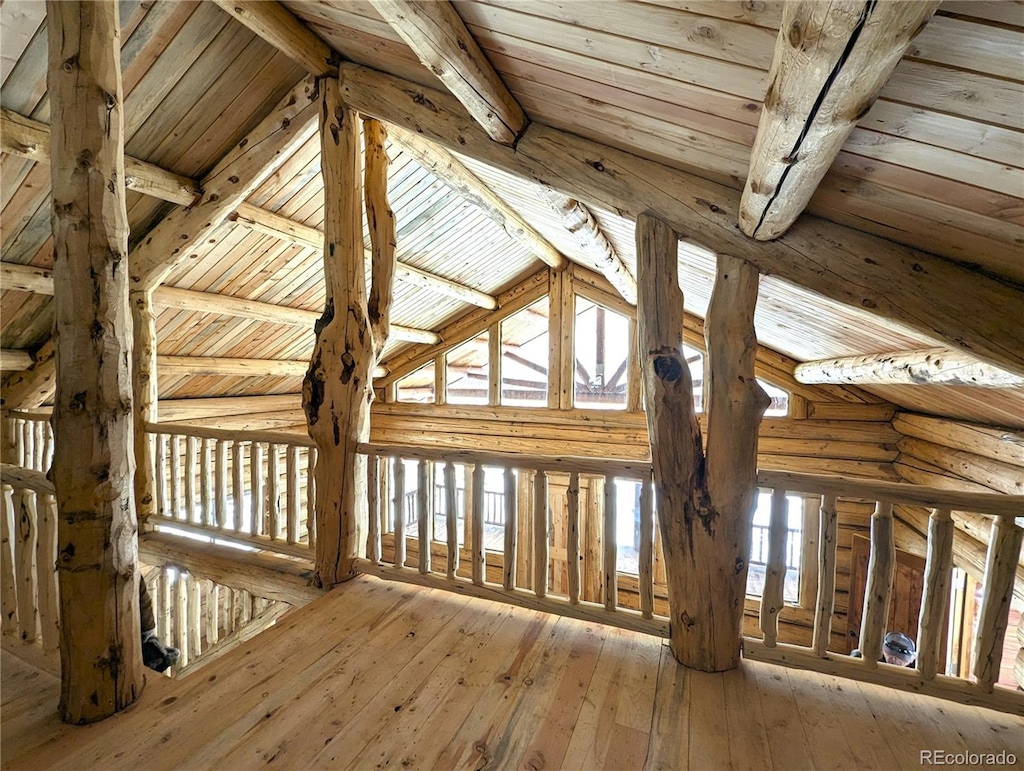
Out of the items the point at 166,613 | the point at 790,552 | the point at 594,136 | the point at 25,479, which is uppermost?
the point at 594,136

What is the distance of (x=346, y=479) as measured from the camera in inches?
101

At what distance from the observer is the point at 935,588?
1.66m

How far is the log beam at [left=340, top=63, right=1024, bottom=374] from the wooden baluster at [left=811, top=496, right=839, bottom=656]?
77cm

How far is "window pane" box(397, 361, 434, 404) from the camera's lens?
7.14 metres

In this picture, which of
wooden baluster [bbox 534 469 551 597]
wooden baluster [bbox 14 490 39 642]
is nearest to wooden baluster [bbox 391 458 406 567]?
wooden baluster [bbox 534 469 551 597]

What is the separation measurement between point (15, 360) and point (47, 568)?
3123 mm

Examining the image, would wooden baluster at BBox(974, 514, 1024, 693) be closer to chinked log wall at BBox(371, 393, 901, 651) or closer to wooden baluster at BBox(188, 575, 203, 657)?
chinked log wall at BBox(371, 393, 901, 651)

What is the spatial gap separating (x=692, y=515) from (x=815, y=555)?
4495mm

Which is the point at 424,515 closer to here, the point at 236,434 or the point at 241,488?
the point at 241,488

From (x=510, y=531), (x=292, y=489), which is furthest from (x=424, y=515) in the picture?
(x=292, y=489)

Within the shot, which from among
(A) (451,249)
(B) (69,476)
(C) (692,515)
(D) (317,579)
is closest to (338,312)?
(B) (69,476)

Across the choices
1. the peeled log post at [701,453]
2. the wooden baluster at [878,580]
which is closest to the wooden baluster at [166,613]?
the peeled log post at [701,453]

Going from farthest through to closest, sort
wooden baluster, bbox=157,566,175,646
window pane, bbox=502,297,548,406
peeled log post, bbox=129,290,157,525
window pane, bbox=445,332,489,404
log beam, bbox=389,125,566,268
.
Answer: window pane, bbox=445,332,489,404
window pane, bbox=502,297,548,406
wooden baluster, bbox=157,566,175,646
peeled log post, bbox=129,290,157,525
log beam, bbox=389,125,566,268

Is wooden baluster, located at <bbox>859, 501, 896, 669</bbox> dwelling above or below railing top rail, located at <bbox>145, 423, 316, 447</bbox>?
below
